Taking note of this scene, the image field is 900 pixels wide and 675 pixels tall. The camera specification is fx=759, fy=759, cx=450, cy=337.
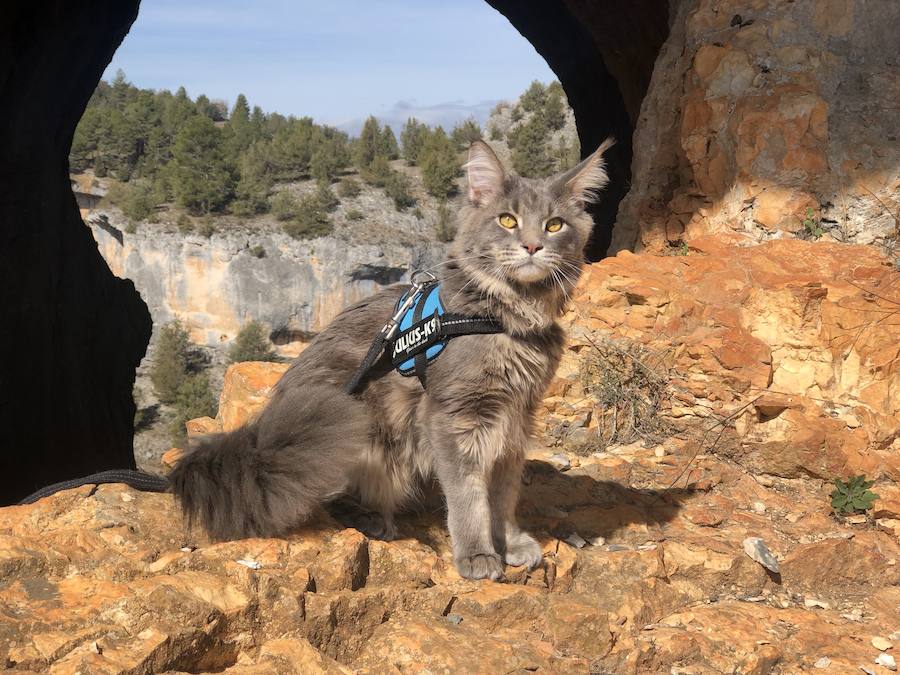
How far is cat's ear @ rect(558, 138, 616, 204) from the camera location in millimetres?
3262

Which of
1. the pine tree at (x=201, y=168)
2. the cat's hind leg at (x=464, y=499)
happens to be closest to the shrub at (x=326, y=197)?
the pine tree at (x=201, y=168)

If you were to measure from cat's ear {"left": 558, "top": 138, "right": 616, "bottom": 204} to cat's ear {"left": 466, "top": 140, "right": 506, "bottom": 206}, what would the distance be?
0.28 m

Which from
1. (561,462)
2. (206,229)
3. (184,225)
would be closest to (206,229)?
(206,229)

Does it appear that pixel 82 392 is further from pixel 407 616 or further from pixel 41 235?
pixel 407 616

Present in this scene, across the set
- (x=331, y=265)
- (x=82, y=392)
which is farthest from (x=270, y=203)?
(x=82, y=392)

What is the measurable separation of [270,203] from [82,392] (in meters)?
43.8

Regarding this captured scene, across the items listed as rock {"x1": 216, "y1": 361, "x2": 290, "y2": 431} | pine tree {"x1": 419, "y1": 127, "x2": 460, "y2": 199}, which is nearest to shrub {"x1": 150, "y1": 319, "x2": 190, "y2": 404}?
pine tree {"x1": 419, "y1": 127, "x2": 460, "y2": 199}

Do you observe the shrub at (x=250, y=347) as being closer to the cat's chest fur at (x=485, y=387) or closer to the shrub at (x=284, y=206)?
the shrub at (x=284, y=206)

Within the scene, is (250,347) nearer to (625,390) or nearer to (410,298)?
(625,390)

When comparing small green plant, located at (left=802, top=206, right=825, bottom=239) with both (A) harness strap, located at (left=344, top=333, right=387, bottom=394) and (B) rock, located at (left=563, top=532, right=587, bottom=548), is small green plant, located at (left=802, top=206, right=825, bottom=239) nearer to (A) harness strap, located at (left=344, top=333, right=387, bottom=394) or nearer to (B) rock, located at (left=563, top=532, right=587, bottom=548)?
(B) rock, located at (left=563, top=532, right=587, bottom=548)

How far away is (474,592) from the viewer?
2826 mm

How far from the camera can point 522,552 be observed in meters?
3.12

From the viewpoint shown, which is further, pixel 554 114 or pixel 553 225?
pixel 554 114

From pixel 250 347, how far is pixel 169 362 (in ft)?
14.4
